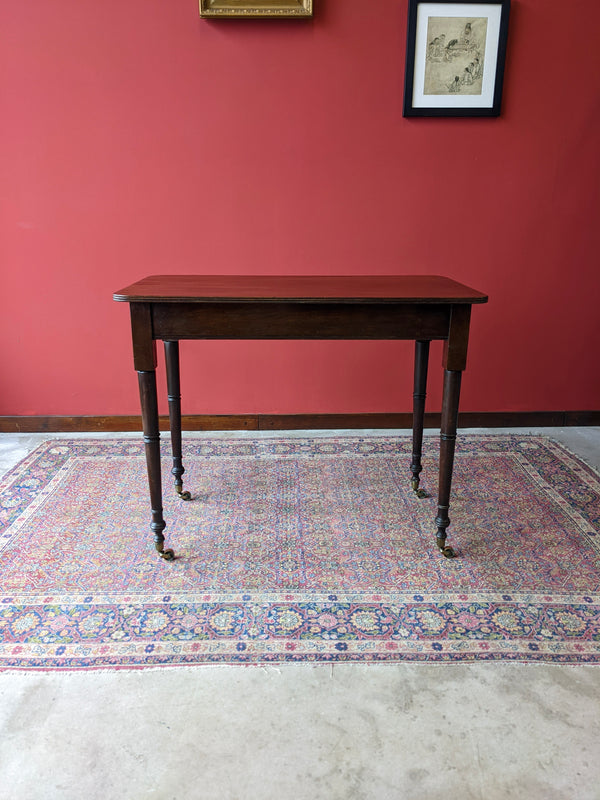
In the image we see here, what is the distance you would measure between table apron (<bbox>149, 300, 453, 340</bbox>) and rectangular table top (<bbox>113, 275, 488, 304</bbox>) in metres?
0.04

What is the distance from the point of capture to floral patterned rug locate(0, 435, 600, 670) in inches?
63.6

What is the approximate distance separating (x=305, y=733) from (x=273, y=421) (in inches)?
77.3

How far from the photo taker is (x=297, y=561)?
6.55 feet

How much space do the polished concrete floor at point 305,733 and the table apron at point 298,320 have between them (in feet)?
3.17

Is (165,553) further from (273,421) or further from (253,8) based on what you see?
(253,8)

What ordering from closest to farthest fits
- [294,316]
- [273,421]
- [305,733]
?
[305,733]
[294,316]
[273,421]

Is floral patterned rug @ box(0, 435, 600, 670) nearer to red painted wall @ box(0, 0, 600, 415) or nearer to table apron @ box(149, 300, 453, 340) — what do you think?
red painted wall @ box(0, 0, 600, 415)

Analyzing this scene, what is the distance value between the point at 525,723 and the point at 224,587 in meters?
0.93

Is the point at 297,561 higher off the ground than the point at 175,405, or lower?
lower

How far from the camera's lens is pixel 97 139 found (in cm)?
281

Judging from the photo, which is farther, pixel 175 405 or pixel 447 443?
pixel 175 405

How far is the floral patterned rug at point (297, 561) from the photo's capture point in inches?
63.6

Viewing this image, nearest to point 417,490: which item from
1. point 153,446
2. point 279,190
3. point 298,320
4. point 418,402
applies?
point 418,402

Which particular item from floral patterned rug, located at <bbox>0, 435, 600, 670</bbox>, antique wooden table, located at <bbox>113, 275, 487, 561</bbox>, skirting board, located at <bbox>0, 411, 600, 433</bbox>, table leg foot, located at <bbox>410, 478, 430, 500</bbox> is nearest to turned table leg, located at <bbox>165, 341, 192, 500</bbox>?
floral patterned rug, located at <bbox>0, 435, 600, 670</bbox>
